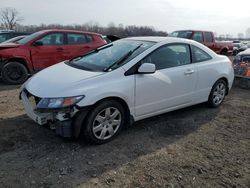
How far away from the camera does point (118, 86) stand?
4.00 m

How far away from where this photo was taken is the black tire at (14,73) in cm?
798

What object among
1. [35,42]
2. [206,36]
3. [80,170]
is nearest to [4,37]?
[35,42]

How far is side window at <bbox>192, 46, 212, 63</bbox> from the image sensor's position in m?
5.23

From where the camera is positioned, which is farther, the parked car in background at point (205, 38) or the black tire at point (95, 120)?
the parked car in background at point (205, 38)

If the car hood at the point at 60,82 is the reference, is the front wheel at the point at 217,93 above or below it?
below

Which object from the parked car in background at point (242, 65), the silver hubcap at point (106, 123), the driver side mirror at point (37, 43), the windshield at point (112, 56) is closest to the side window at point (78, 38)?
the driver side mirror at point (37, 43)

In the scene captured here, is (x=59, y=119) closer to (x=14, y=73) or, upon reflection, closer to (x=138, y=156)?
(x=138, y=156)

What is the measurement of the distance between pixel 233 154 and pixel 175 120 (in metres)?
1.39

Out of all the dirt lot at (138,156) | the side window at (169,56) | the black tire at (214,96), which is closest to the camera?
the dirt lot at (138,156)

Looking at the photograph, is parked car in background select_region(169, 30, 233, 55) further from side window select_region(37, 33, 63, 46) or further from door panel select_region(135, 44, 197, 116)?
door panel select_region(135, 44, 197, 116)

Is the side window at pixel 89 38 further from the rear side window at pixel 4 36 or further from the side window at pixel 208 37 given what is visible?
the side window at pixel 208 37

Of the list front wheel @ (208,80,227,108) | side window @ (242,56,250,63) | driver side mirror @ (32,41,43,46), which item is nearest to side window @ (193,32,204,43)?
side window @ (242,56,250,63)

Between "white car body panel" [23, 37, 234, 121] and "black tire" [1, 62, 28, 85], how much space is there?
151 inches

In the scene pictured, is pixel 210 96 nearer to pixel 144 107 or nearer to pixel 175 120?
pixel 175 120
